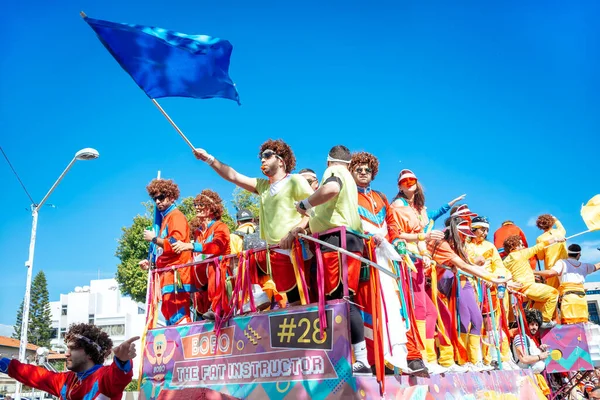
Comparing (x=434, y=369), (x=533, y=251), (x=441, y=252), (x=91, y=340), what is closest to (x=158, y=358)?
(x=91, y=340)

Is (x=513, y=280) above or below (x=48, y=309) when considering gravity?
below

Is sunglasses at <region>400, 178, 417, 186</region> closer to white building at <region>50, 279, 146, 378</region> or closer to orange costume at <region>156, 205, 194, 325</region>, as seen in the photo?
orange costume at <region>156, 205, 194, 325</region>

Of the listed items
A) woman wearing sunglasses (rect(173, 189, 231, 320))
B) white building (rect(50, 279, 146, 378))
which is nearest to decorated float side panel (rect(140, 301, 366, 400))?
woman wearing sunglasses (rect(173, 189, 231, 320))

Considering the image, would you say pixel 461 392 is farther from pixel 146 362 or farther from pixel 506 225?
pixel 506 225

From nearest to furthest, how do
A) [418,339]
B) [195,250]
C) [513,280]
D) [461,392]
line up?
[418,339] → [461,392] → [195,250] → [513,280]

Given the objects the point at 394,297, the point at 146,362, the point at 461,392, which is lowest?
the point at 461,392

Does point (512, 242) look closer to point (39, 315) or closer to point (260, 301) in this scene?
point (260, 301)

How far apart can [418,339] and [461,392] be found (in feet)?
3.02

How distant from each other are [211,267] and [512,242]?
6.79 metres

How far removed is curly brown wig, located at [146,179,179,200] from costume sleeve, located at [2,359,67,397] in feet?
9.15

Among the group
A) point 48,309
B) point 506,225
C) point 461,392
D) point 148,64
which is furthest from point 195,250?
point 48,309

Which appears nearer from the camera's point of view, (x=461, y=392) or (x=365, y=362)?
(x=365, y=362)

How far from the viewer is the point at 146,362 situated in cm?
568

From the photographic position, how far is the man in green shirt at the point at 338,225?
14.1 feet
